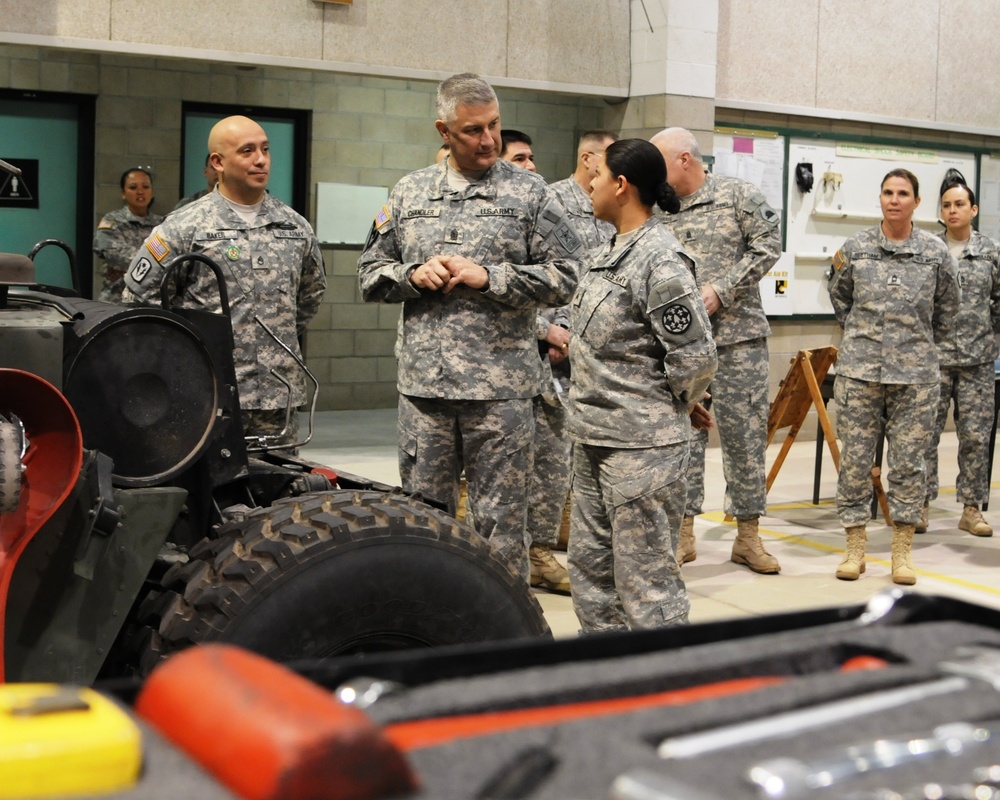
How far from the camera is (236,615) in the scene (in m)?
2.38

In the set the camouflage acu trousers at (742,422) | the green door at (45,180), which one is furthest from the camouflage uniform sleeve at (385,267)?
the green door at (45,180)

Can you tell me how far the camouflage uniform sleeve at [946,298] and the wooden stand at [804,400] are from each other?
0.90 metres

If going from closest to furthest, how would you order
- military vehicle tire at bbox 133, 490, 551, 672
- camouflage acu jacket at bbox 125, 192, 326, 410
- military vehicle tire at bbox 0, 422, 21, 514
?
military vehicle tire at bbox 0, 422, 21, 514 < military vehicle tire at bbox 133, 490, 551, 672 < camouflage acu jacket at bbox 125, 192, 326, 410

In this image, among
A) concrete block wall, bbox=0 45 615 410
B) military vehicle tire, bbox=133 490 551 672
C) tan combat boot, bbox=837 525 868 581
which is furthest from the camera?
concrete block wall, bbox=0 45 615 410

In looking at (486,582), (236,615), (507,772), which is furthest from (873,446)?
(507,772)

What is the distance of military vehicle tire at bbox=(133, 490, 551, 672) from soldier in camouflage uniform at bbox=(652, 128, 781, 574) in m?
3.13

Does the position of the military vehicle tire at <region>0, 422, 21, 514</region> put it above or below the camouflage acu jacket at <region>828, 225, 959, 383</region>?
below

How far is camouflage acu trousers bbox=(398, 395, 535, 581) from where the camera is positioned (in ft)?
13.4

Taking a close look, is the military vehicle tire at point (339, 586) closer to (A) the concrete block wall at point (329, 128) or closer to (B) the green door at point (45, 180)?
(A) the concrete block wall at point (329, 128)

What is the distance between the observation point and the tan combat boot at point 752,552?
19.0 feet

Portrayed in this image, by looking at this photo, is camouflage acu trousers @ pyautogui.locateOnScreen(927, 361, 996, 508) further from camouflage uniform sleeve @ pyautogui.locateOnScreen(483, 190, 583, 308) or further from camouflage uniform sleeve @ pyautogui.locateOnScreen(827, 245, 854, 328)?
camouflage uniform sleeve @ pyautogui.locateOnScreen(483, 190, 583, 308)

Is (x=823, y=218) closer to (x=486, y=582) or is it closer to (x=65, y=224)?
(x=65, y=224)

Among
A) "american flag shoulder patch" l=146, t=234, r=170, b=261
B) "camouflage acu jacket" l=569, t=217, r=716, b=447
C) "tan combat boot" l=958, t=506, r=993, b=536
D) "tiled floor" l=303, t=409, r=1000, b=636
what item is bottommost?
"tiled floor" l=303, t=409, r=1000, b=636

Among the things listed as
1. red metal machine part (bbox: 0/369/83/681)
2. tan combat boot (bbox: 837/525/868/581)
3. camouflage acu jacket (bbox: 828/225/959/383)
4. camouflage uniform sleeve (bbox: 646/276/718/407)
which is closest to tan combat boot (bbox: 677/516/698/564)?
tan combat boot (bbox: 837/525/868/581)
